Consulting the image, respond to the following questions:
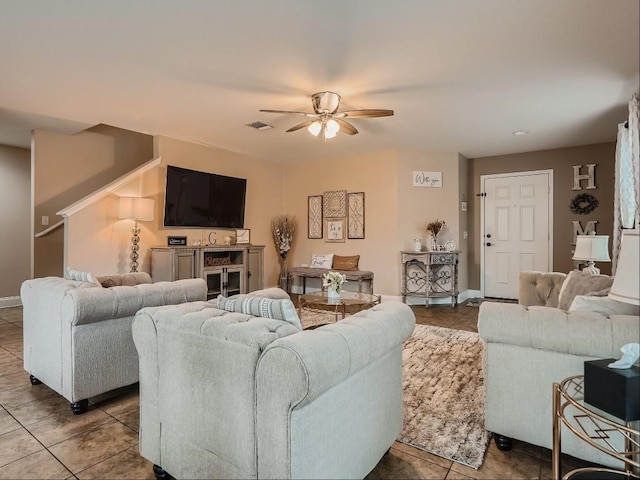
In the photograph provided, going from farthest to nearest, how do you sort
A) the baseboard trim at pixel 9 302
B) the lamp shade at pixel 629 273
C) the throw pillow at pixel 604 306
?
1. the baseboard trim at pixel 9 302
2. the throw pillow at pixel 604 306
3. the lamp shade at pixel 629 273

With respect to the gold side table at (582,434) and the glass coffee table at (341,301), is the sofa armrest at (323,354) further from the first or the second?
the glass coffee table at (341,301)

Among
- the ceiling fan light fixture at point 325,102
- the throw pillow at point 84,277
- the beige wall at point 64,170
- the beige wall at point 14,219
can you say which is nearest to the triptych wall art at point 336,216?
the ceiling fan light fixture at point 325,102


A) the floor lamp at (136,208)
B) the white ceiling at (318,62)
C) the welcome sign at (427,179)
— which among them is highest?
the white ceiling at (318,62)

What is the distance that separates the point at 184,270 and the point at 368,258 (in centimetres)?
290

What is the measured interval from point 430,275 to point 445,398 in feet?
11.5

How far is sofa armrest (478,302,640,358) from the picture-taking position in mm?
1537

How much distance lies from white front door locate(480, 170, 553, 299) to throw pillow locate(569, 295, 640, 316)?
4.55 meters

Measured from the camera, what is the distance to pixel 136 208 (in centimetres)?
454

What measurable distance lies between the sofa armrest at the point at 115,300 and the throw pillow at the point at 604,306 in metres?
2.40

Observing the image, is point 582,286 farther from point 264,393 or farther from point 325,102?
point 325,102

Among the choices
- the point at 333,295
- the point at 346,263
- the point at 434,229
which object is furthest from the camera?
the point at 346,263

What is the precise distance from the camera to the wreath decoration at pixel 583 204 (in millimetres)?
5434

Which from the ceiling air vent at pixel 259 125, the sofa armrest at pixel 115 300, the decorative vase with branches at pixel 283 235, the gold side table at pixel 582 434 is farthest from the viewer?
the decorative vase with branches at pixel 283 235

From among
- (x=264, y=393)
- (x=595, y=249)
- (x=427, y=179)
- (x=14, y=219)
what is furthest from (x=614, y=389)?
(x=14, y=219)
